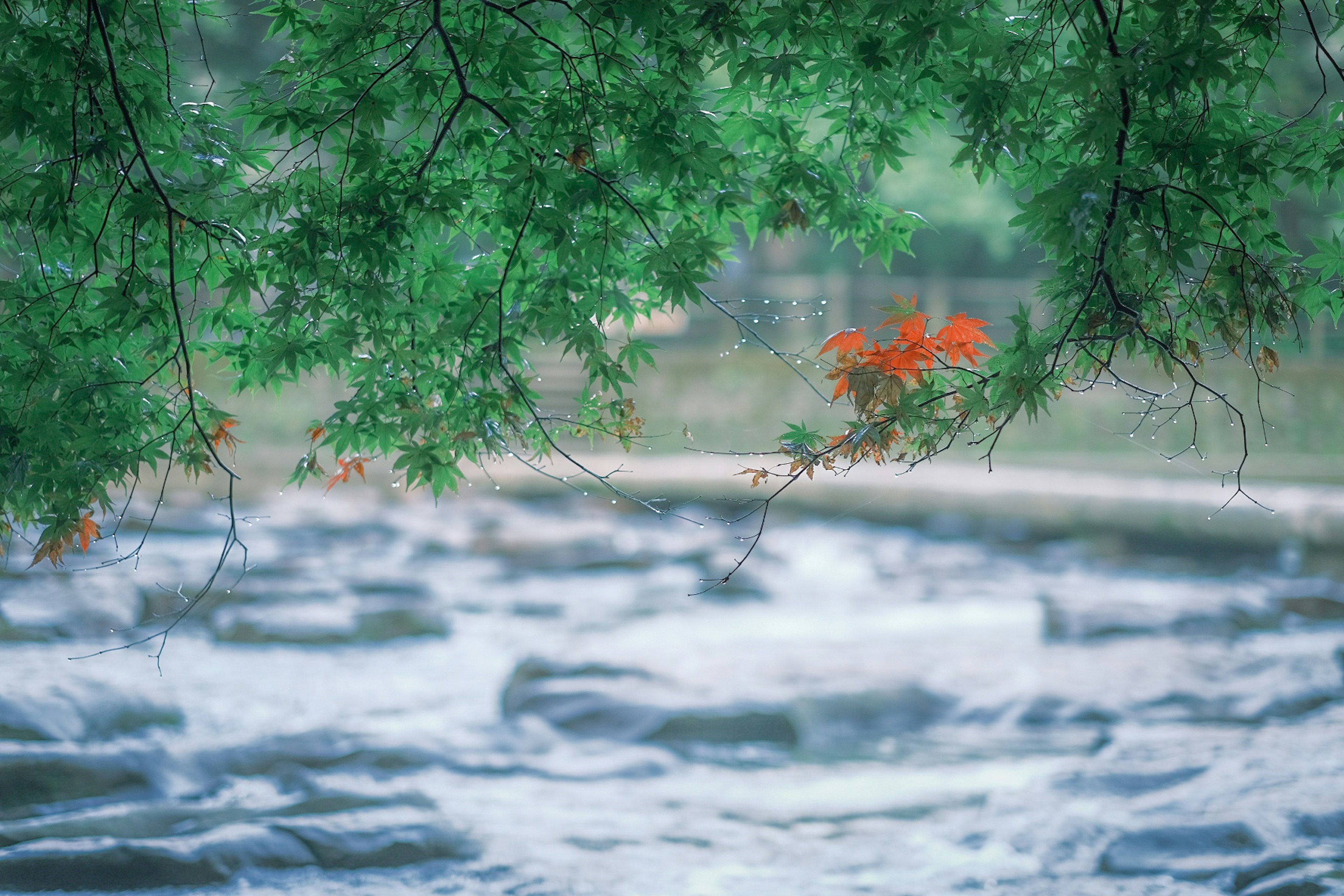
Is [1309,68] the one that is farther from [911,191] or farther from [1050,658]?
[1050,658]

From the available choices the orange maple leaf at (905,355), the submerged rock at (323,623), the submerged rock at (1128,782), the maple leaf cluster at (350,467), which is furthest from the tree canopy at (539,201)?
the submerged rock at (323,623)

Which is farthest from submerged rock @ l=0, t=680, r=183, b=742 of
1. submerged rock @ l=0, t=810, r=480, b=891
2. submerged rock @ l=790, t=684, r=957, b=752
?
submerged rock @ l=790, t=684, r=957, b=752

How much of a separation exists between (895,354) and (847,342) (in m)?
0.14

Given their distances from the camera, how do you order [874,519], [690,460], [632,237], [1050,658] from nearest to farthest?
1. [632,237]
2. [1050,658]
3. [874,519]
4. [690,460]

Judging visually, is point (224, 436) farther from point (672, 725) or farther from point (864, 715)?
point (864, 715)

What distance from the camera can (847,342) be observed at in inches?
119

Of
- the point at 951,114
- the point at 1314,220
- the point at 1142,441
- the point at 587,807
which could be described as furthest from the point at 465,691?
the point at 1314,220

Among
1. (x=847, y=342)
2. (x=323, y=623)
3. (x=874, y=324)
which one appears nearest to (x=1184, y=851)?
(x=847, y=342)

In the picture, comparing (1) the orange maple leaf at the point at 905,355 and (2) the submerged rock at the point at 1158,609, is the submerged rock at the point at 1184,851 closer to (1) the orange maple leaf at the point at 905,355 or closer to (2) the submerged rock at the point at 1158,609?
(2) the submerged rock at the point at 1158,609

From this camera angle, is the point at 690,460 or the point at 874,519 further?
the point at 690,460

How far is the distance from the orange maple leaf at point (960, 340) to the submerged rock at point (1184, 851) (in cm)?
375

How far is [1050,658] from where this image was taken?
8938 millimetres

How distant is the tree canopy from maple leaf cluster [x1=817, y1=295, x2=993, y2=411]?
0.04 ft

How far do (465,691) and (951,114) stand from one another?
13281mm
